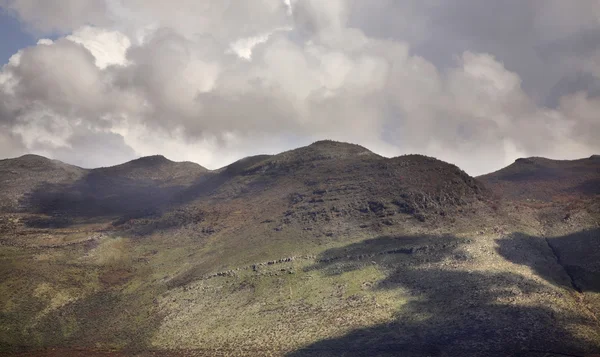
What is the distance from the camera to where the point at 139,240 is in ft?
447

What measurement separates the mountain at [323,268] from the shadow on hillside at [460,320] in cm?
30

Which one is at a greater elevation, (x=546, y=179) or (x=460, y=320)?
(x=546, y=179)

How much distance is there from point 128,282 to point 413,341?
69.8 m

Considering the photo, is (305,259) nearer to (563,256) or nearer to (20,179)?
(563,256)

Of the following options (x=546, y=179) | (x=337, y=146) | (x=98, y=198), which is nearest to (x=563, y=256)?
(x=546, y=179)

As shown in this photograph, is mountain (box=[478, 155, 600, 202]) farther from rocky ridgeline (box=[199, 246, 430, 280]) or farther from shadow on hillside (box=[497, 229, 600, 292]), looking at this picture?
rocky ridgeline (box=[199, 246, 430, 280])

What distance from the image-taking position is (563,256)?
3836 inches

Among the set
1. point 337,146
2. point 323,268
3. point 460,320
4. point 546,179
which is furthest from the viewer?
point 337,146

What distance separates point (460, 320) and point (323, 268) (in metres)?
33.2

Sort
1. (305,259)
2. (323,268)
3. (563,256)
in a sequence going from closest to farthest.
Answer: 1. (563,256)
2. (323,268)
3. (305,259)

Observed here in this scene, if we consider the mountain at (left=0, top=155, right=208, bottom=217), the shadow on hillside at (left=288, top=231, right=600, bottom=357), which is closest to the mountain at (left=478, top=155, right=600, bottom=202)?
the shadow on hillside at (left=288, top=231, right=600, bottom=357)

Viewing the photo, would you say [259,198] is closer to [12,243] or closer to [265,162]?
[265,162]

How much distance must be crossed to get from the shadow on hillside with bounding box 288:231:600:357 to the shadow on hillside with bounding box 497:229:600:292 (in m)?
7.96

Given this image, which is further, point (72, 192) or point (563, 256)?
point (72, 192)
